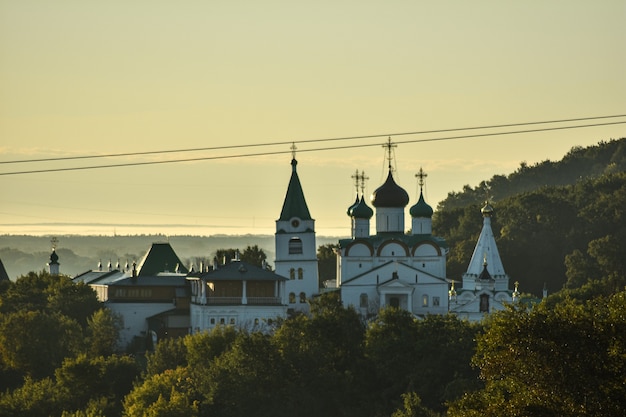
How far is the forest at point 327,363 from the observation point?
38.5m

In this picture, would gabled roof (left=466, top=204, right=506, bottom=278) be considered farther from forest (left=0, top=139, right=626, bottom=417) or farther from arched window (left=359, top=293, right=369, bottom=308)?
arched window (left=359, top=293, right=369, bottom=308)

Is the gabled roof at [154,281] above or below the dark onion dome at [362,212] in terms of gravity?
below

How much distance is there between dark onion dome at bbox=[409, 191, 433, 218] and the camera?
315ft

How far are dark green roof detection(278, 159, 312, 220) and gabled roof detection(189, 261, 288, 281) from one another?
588 cm

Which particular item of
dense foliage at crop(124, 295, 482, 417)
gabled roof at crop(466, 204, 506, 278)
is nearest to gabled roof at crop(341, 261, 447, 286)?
gabled roof at crop(466, 204, 506, 278)

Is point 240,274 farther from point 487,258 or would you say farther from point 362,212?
point 487,258

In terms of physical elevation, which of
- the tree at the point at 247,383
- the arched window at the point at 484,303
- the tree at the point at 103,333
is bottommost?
the tree at the point at 247,383

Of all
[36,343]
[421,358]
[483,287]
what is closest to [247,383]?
[421,358]

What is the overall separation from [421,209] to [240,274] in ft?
52.5

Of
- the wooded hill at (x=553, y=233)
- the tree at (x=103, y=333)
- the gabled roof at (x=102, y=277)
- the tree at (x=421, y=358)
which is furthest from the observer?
the wooded hill at (x=553, y=233)

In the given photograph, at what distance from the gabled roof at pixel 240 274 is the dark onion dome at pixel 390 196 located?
11007 millimetres

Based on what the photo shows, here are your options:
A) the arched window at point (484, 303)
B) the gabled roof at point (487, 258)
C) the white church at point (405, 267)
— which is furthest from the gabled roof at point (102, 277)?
the gabled roof at point (487, 258)

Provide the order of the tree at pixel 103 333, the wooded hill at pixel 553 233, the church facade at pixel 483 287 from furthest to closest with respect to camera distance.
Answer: the wooded hill at pixel 553 233 → the church facade at pixel 483 287 → the tree at pixel 103 333

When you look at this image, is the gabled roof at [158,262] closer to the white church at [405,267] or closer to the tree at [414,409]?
the white church at [405,267]
